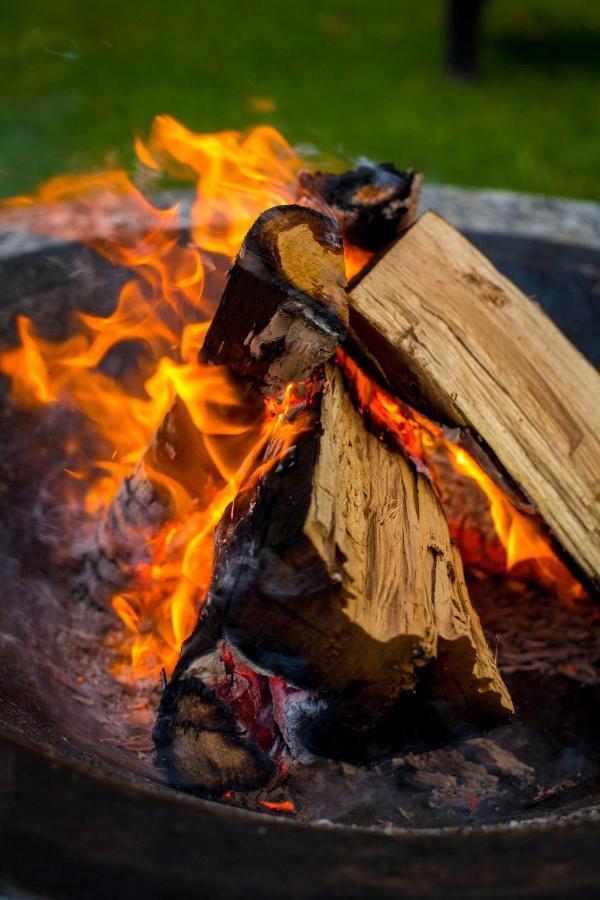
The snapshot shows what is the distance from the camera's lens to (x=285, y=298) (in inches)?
64.5

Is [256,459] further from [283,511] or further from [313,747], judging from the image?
[313,747]

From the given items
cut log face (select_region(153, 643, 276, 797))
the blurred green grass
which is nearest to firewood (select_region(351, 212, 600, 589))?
cut log face (select_region(153, 643, 276, 797))

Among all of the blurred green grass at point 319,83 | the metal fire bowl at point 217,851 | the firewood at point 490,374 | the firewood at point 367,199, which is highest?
the firewood at point 367,199

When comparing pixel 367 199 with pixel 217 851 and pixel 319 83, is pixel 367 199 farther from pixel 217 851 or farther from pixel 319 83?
pixel 319 83

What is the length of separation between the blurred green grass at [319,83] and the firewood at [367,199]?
8.47 feet

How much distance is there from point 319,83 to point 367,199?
5668 millimetres

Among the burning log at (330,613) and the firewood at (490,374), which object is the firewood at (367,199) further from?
the burning log at (330,613)

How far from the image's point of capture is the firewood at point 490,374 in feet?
5.86

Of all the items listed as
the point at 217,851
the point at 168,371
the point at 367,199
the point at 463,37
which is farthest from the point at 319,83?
the point at 217,851

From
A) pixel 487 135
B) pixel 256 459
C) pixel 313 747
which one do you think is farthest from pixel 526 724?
pixel 487 135

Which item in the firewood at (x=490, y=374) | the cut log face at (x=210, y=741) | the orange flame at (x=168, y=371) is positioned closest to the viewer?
the cut log face at (x=210, y=741)

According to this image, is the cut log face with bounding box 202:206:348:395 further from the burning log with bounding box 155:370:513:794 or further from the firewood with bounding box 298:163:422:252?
the firewood with bounding box 298:163:422:252

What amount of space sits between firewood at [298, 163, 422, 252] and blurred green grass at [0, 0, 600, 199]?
258 cm

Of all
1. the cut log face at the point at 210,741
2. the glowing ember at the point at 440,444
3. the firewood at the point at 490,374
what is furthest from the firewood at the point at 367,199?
the cut log face at the point at 210,741
